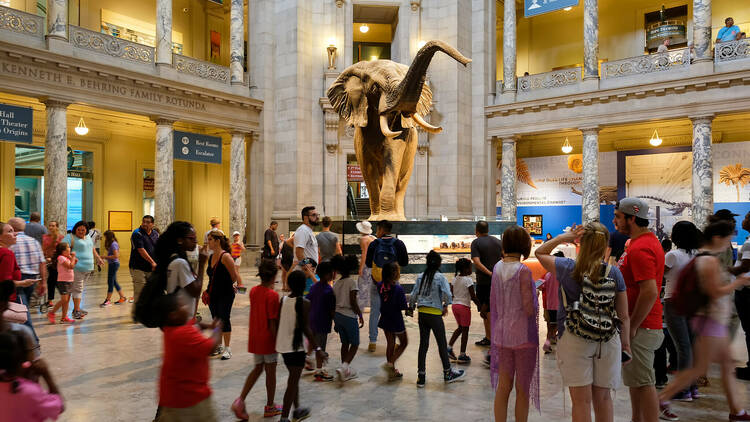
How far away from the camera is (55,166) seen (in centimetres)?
1473

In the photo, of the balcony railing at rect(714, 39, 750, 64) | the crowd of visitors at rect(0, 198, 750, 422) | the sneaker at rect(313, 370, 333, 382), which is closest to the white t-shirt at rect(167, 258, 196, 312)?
the crowd of visitors at rect(0, 198, 750, 422)

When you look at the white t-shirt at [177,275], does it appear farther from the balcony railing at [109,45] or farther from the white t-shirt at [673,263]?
the balcony railing at [109,45]

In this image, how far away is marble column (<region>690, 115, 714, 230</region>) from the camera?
1655cm

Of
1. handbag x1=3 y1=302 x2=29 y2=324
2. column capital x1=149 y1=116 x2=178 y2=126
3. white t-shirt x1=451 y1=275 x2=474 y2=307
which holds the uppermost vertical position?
column capital x1=149 y1=116 x2=178 y2=126

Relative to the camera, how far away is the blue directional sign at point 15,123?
1290cm

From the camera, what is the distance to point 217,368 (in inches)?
219

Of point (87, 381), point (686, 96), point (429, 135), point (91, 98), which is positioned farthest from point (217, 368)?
point (686, 96)

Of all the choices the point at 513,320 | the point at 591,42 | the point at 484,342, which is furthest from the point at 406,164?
the point at 591,42

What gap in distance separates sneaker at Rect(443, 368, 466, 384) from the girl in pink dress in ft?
5.15

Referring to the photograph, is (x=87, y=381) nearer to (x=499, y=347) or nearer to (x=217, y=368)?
(x=217, y=368)

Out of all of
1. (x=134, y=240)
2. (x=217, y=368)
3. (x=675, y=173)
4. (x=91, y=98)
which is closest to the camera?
(x=217, y=368)

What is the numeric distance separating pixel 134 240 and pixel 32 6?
14.4 m

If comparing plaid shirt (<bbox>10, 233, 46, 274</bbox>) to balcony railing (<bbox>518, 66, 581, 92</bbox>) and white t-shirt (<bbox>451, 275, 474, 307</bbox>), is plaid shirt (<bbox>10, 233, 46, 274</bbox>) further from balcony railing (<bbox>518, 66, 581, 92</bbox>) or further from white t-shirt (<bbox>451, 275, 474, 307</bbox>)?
balcony railing (<bbox>518, 66, 581, 92</bbox>)

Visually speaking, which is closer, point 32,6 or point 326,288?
point 326,288
